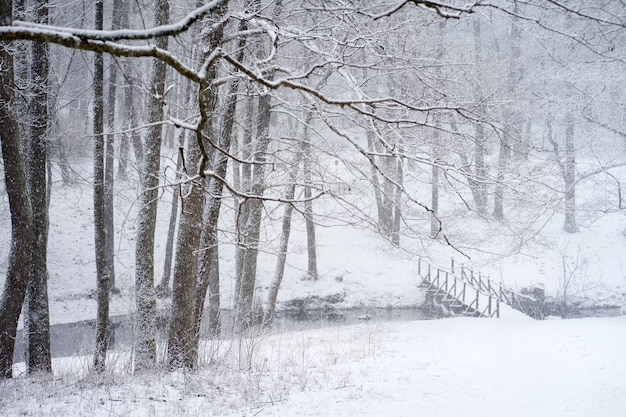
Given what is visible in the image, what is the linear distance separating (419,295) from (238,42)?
1476cm

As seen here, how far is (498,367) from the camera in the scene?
23.5 ft

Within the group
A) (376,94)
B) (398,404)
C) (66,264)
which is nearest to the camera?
(398,404)

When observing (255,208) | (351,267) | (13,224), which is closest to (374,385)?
(255,208)

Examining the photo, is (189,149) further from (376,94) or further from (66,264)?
(66,264)

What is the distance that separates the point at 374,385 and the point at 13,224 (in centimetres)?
581

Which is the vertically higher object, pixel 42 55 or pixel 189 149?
pixel 42 55

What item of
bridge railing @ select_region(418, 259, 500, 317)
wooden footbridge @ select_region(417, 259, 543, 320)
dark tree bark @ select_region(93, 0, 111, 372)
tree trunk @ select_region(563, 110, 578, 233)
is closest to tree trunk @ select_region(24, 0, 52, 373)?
dark tree bark @ select_region(93, 0, 111, 372)

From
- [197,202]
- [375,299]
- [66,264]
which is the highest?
[197,202]

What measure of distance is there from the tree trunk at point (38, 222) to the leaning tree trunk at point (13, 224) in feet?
1.41

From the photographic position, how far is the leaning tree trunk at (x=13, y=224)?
7227mm

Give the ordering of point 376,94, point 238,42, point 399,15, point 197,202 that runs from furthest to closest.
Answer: point 376,94
point 399,15
point 238,42
point 197,202

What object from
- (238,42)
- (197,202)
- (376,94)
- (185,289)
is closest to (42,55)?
(238,42)

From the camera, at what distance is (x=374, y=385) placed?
20.4ft

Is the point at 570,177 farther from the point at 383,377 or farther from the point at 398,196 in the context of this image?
the point at 383,377
